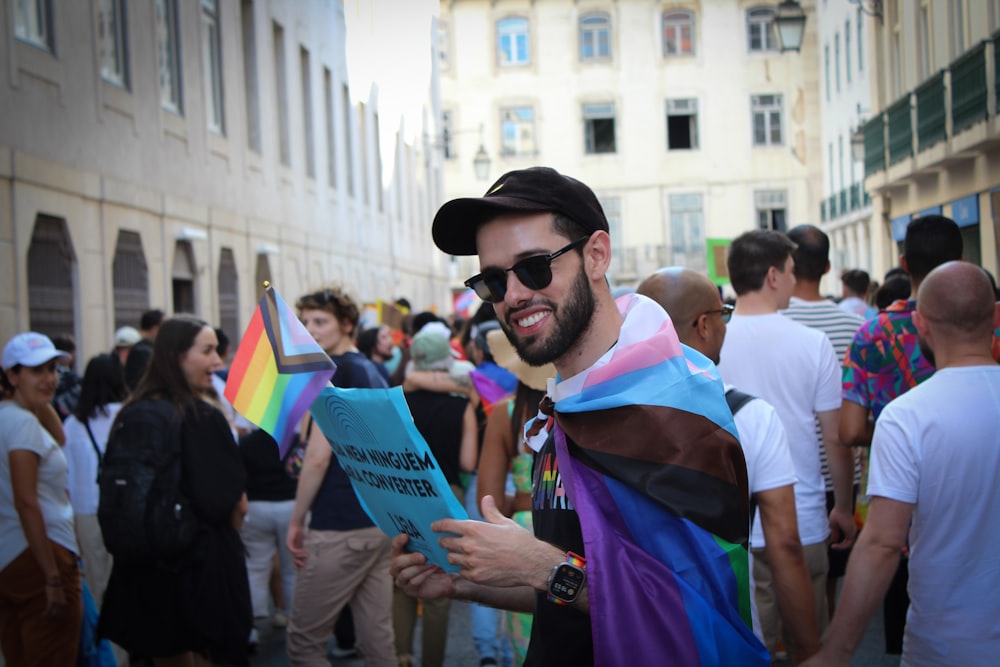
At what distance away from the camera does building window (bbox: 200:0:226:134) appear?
56.4 ft

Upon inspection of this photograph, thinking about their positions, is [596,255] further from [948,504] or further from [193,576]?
[193,576]

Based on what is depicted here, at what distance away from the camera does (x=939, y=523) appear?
3520 millimetres

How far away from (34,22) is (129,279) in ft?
11.5

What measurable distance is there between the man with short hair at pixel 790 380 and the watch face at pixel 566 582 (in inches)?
97.3

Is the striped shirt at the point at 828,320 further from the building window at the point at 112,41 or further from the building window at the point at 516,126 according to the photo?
the building window at the point at 516,126

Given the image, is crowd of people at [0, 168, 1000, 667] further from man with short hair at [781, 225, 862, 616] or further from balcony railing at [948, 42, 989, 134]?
balcony railing at [948, 42, 989, 134]

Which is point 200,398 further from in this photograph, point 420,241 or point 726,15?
point 726,15

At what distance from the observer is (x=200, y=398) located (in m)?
5.30

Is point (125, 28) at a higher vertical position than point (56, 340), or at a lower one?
higher

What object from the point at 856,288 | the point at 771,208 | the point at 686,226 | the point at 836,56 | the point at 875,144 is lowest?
the point at 856,288

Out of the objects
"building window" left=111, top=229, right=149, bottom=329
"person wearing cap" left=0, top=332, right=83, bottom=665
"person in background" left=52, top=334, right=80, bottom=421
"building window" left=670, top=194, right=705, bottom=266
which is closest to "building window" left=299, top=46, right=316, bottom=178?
"building window" left=111, top=229, right=149, bottom=329

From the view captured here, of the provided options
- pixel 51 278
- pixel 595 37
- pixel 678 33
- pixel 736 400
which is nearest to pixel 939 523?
pixel 736 400

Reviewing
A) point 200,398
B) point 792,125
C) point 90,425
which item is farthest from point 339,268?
point 792,125

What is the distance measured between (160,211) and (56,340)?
6123 millimetres
